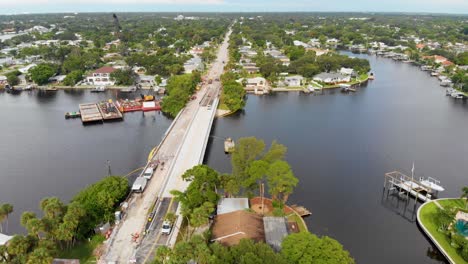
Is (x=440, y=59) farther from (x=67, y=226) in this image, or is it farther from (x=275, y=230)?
(x=67, y=226)

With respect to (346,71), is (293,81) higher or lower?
lower

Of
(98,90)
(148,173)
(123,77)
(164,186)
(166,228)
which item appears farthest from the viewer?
(123,77)

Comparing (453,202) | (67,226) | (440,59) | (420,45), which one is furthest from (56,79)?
(420,45)

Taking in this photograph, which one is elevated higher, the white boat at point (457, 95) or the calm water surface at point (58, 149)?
the white boat at point (457, 95)

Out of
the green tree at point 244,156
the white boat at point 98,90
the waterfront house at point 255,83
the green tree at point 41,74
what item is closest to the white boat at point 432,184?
the green tree at point 244,156

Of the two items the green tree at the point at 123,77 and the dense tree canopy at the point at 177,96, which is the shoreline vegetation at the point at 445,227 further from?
the green tree at the point at 123,77

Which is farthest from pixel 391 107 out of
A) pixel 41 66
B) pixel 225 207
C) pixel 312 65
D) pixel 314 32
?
pixel 314 32

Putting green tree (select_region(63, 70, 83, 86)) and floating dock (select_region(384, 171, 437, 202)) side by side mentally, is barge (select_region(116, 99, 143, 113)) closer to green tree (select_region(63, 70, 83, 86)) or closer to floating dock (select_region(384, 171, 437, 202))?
green tree (select_region(63, 70, 83, 86))
